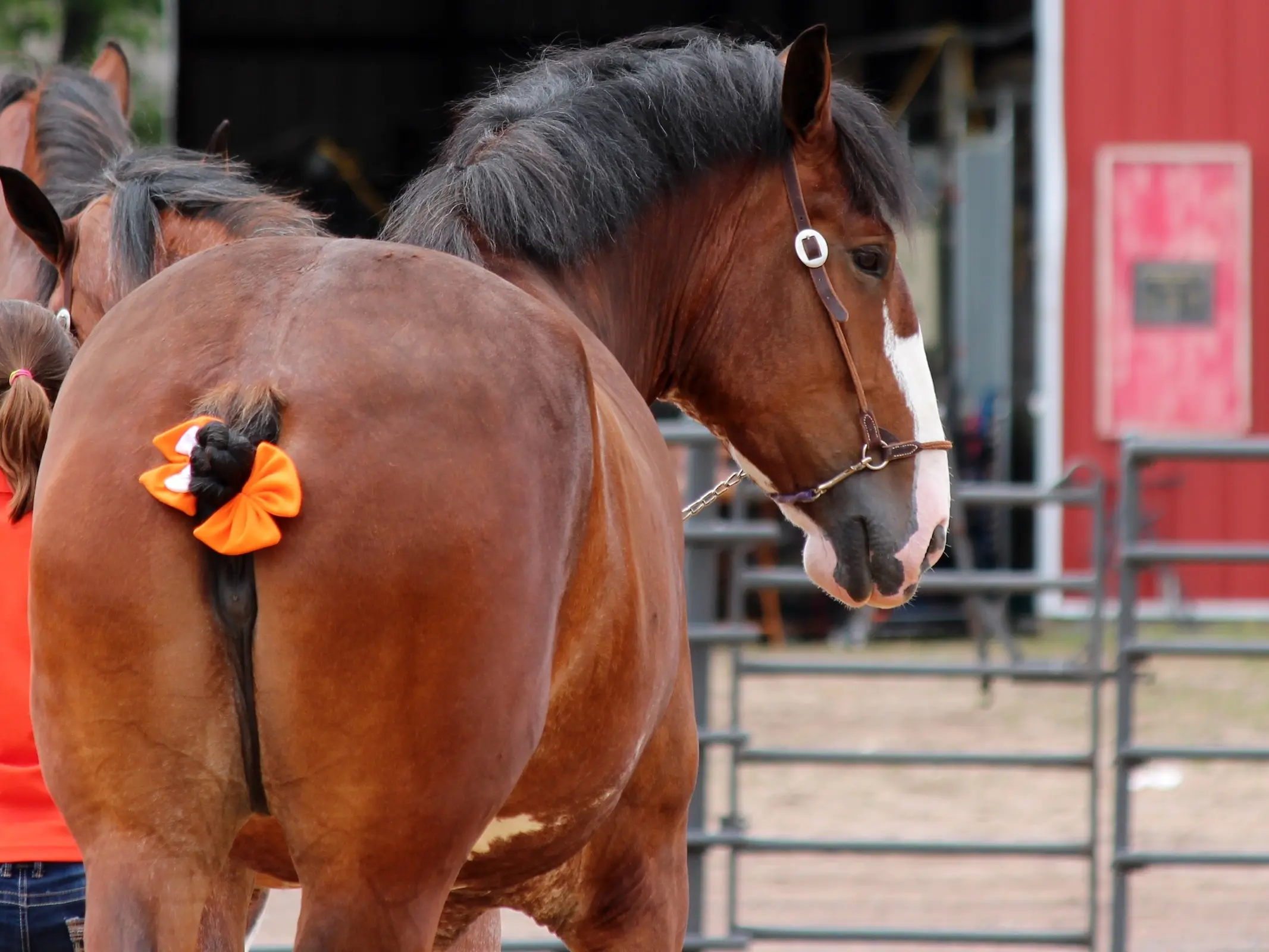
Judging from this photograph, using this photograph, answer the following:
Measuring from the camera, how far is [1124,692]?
15.6 feet

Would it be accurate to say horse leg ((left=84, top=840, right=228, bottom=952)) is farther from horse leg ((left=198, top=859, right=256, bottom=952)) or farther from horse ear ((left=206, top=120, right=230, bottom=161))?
horse ear ((left=206, top=120, right=230, bottom=161))

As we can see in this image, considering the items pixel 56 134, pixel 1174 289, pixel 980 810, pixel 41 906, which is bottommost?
pixel 980 810

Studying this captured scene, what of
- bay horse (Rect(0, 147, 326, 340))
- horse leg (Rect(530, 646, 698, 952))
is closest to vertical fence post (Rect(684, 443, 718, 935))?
bay horse (Rect(0, 147, 326, 340))

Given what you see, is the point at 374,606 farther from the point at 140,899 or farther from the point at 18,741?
the point at 18,741

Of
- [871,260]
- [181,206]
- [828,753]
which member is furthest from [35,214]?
[828,753]

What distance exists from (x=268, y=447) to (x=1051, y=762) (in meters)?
3.68

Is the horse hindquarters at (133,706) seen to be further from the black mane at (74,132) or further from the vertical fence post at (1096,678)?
the vertical fence post at (1096,678)

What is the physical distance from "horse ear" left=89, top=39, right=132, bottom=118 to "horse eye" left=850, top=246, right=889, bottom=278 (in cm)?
264

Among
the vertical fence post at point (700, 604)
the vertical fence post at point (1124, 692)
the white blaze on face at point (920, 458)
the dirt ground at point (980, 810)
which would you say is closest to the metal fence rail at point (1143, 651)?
the vertical fence post at point (1124, 692)

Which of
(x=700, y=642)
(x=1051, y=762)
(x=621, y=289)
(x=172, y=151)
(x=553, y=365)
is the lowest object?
(x=1051, y=762)

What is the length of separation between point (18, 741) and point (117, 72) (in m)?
2.79

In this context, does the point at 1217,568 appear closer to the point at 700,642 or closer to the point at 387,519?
the point at 700,642

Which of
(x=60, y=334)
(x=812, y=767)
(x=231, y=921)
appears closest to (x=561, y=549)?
(x=231, y=921)

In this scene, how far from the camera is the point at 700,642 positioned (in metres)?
4.72
